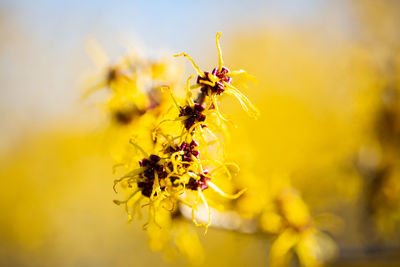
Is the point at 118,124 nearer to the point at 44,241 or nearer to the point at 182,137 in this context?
the point at 182,137

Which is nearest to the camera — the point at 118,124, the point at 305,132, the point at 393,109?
the point at 118,124

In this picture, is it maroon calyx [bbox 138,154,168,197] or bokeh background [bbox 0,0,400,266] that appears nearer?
maroon calyx [bbox 138,154,168,197]

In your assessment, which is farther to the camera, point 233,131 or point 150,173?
point 233,131

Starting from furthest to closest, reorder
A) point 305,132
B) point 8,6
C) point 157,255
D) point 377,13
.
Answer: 1. point 8,6
2. point 157,255
3. point 305,132
4. point 377,13

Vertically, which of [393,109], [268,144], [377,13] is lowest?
[393,109]

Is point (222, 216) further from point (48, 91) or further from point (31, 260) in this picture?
point (48, 91)

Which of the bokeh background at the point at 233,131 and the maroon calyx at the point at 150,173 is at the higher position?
the bokeh background at the point at 233,131

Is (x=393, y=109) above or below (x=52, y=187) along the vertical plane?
above

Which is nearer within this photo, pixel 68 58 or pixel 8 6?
pixel 68 58

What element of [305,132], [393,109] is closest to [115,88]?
[393,109]

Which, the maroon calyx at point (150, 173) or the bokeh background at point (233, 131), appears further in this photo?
the bokeh background at point (233, 131)

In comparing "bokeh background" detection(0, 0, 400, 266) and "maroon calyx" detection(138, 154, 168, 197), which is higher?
"bokeh background" detection(0, 0, 400, 266)
